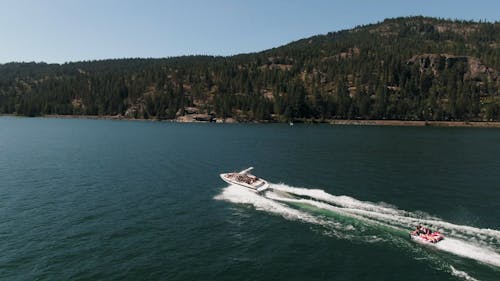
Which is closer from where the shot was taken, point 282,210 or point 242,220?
point 242,220

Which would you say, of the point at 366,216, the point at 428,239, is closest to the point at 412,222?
the point at 366,216

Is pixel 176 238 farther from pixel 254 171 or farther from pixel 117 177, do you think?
pixel 254 171

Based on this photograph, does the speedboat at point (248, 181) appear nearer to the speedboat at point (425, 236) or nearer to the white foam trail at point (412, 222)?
the white foam trail at point (412, 222)

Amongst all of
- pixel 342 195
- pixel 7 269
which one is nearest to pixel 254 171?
pixel 342 195

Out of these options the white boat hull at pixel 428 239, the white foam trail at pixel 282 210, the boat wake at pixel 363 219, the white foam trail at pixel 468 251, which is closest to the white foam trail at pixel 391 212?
→ the boat wake at pixel 363 219

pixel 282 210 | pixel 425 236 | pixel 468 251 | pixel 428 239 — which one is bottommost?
pixel 282 210

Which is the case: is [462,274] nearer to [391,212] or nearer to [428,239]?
[428,239]
